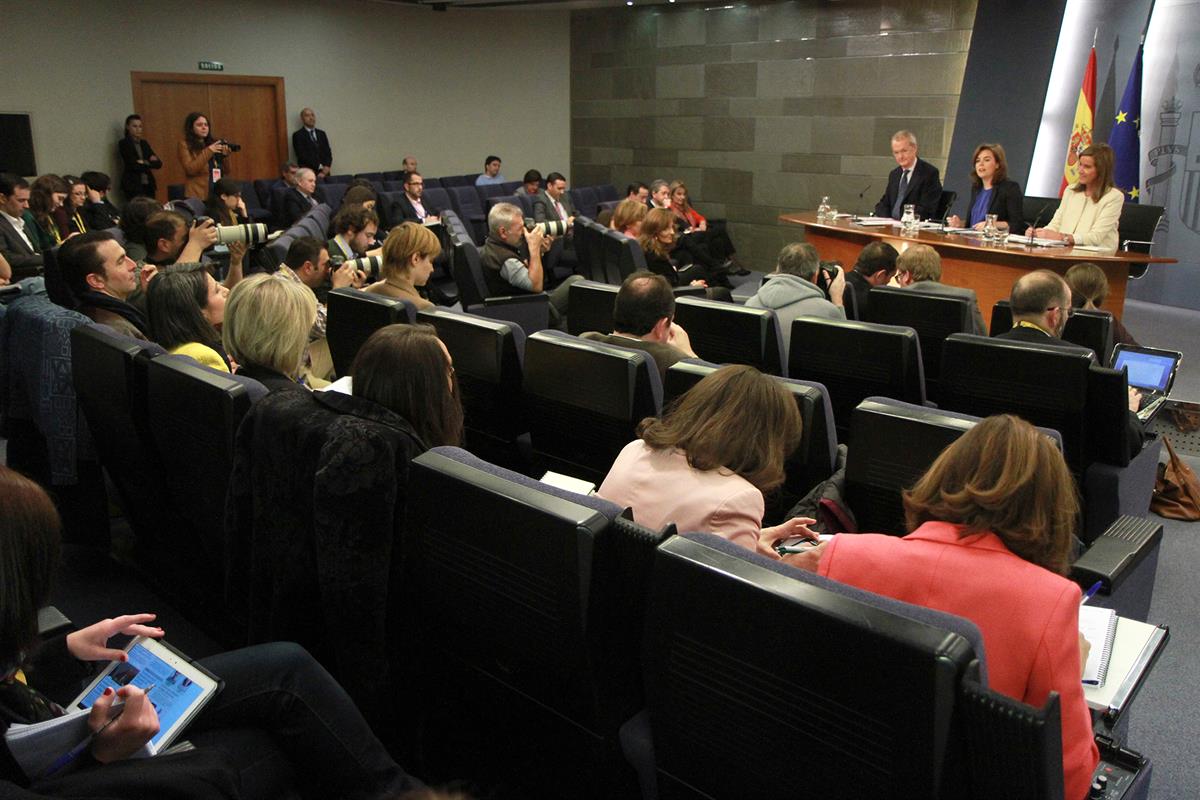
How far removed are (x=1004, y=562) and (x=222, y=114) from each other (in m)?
10.5

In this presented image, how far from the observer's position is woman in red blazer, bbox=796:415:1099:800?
4.42 ft

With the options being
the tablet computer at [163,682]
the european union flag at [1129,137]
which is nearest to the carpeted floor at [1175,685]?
the tablet computer at [163,682]

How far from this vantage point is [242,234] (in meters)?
4.36

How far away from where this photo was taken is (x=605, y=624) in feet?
4.98

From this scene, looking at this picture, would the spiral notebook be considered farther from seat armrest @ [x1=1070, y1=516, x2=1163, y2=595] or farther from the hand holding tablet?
the hand holding tablet

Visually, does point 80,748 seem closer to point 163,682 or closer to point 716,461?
point 163,682

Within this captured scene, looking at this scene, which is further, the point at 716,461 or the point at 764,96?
the point at 764,96

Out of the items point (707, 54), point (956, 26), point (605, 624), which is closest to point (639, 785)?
point (605, 624)

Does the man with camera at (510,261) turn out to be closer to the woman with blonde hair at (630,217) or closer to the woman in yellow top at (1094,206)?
the woman with blonde hair at (630,217)

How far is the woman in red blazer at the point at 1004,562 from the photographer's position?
4.42ft

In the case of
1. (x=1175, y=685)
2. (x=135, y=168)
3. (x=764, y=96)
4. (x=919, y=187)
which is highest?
(x=764, y=96)

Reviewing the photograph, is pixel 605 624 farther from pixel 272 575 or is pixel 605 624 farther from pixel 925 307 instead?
pixel 925 307

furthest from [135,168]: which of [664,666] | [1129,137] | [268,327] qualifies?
[664,666]

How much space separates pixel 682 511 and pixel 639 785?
1.66 ft
